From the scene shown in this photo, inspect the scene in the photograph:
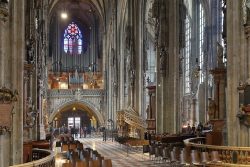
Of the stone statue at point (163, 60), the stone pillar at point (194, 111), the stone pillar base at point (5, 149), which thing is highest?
the stone statue at point (163, 60)

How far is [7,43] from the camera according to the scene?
41.4 ft

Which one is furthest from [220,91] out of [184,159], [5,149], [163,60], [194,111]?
[194,111]

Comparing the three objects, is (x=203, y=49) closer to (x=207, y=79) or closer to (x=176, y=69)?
(x=207, y=79)

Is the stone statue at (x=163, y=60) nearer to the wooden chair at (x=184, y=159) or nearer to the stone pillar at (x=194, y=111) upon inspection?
the wooden chair at (x=184, y=159)

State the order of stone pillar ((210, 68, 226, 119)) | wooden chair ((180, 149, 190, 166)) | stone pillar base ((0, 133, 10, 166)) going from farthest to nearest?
stone pillar ((210, 68, 226, 119)) < wooden chair ((180, 149, 190, 166)) < stone pillar base ((0, 133, 10, 166))

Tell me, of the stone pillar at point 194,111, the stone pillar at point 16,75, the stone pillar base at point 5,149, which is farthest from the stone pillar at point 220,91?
the stone pillar at point 194,111

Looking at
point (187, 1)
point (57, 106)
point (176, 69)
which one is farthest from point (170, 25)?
point (57, 106)

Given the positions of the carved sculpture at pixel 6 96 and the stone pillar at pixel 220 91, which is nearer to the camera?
the carved sculpture at pixel 6 96

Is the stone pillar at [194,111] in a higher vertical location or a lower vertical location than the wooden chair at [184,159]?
higher

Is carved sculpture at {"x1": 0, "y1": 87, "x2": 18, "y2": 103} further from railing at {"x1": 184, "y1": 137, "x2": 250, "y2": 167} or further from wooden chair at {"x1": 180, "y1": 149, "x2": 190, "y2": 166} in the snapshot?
railing at {"x1": 184, "y1": 137, "x2": 250, "y2": 167}

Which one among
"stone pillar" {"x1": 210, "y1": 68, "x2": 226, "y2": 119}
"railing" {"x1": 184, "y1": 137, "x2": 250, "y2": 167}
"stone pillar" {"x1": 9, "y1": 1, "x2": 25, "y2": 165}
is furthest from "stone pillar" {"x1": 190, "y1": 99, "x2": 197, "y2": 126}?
"stone pillar" {"x1": 9, "y1": 1, "x2": 25, "y2": 165}

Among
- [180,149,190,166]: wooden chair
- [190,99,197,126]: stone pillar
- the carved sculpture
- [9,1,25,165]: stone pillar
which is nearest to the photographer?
the carved sculpture

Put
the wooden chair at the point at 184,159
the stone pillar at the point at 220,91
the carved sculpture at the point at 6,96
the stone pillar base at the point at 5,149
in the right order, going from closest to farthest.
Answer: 1. the carved sculpture at the point at 6,96
2. the stone pillar base at the point at 5,149
3. the wooden chair at the point at 184,159
4. the stone pillar at the point at 220,91

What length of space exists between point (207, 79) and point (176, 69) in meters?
12.6
